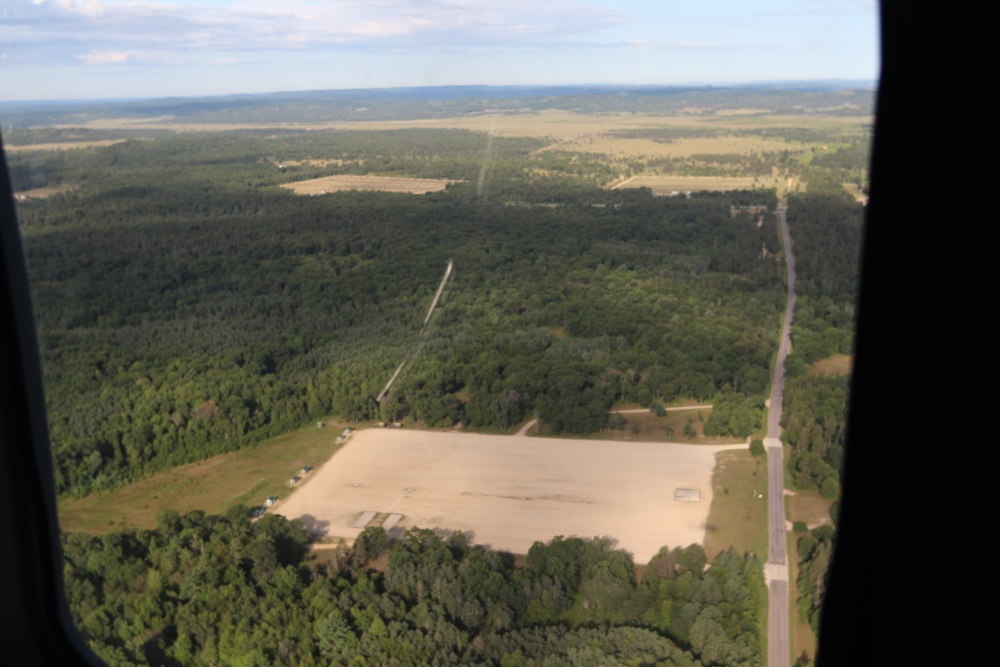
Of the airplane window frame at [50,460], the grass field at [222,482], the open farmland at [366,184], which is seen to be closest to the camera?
the airplane window frame at [50,460]

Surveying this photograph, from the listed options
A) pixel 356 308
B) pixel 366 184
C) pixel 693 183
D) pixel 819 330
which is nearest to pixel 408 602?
pixel 819 330

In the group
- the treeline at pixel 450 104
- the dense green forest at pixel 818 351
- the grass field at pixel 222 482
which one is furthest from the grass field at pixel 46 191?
the dense green forest at pixel 818 351

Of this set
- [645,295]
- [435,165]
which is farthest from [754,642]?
[435,165]

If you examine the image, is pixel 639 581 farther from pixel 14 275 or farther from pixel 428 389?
pixel 14 275

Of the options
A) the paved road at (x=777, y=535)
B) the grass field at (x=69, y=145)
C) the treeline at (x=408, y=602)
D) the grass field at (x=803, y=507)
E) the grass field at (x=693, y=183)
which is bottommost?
the treeline at (x=408, y=602)

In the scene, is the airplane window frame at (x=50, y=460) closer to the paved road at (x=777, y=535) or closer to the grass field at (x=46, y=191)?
the grass field at (x=46, y=191)

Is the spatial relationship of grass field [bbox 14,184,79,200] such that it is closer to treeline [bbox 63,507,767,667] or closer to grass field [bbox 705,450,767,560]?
treeline [bbox 63,507,767,667]
